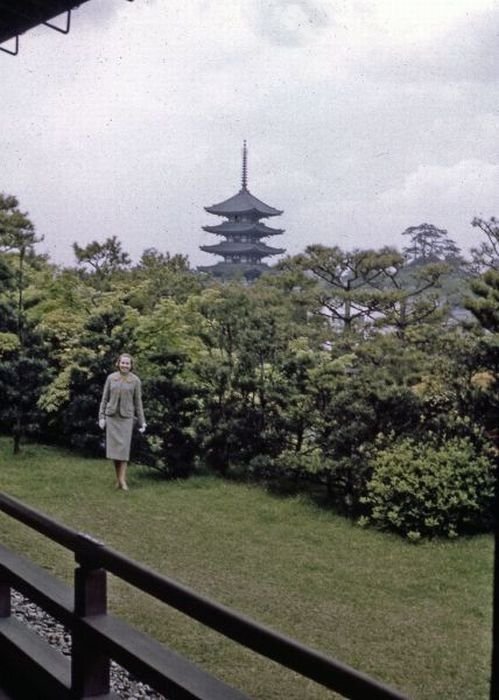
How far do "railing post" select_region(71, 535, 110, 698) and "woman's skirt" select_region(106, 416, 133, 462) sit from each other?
4.35 meters

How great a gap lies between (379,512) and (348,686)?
4.07m

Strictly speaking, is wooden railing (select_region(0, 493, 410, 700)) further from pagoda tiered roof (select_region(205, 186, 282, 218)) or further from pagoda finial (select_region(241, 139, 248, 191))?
pagoda tiered roof (select_region(205, 186, 282, 218))

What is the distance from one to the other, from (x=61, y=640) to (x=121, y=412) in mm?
3103

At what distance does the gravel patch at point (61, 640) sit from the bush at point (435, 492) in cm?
227

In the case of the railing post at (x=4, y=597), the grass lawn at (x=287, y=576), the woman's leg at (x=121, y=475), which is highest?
the railing post at (x=4, y=597)

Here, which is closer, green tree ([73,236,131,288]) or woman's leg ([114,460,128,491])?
woman's leg ([114,460,128,491])

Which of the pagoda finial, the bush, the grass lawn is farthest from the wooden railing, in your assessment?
the pagoda finial

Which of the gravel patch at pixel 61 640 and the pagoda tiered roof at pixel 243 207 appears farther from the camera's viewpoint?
the pagoda tiered roof at pixel 243 207

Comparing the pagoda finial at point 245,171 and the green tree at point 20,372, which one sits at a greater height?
the pagoda finial at point 245,171

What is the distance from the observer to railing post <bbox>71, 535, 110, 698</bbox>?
1.53 meters

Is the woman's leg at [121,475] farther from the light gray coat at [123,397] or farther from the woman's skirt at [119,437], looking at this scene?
the light gray coat at [123,397]

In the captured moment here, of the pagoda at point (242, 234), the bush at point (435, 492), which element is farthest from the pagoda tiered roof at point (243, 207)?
the bush at point (435, 492)

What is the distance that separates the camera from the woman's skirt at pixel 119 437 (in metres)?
5.89

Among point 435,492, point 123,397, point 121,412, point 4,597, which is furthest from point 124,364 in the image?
point 4,597
